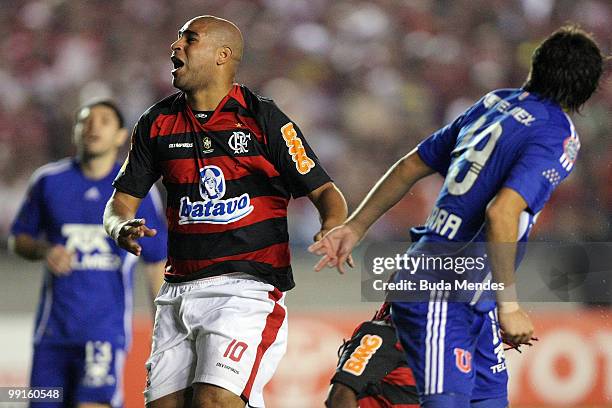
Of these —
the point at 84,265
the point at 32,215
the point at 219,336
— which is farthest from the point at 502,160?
the point at 32,215

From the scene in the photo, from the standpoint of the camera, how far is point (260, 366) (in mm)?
4363

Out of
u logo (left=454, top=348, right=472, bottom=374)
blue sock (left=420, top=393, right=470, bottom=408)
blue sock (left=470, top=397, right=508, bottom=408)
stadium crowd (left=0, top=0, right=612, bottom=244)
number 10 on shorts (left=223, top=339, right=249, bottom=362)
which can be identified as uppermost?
stadium crowd (left=0, top=0, right=612, bottom=244)

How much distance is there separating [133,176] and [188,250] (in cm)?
47

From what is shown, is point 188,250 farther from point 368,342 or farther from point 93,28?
point 93,28

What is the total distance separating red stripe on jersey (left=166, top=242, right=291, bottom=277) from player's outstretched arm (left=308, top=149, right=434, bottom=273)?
10.8 inches

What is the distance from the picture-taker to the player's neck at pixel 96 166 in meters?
6.68

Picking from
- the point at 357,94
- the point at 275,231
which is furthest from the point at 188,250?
the point at 357,94

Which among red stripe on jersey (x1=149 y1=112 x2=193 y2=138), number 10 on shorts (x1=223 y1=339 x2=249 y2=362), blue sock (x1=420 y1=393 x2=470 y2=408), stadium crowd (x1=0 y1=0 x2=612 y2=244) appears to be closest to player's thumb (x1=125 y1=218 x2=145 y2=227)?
red stripe on jersey (x1=149 y1=112 x2=193 y2=138)

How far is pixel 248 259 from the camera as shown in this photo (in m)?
4.43

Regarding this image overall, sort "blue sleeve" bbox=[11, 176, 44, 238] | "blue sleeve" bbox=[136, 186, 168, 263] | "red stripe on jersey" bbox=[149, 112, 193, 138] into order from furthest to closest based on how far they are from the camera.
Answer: "blue sleeve" bbox=[11, 176, 44, 238], "blue sleeve" bbox=[136, 186, 168, 263], "red stripe on jersey" bbox=[149, 112, 193, 138]

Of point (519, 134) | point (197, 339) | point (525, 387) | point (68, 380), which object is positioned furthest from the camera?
point (525, 387)

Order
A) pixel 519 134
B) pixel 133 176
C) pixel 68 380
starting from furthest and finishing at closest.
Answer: pixel 68 380
pixel 133 176
pixel 519 134

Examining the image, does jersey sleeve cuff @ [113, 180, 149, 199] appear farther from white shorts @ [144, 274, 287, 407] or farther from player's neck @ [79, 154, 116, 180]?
player's neck @ [79, 154, 116, 180]

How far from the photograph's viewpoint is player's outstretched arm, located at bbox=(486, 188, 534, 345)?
3678 millimetres
